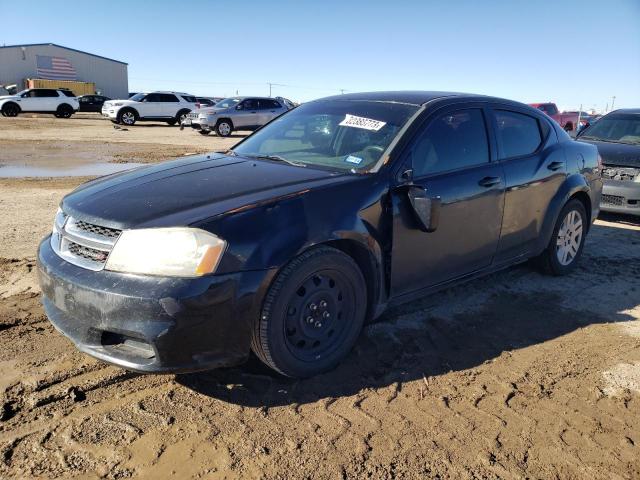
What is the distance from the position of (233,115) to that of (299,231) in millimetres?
21486

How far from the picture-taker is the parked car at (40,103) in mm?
31609

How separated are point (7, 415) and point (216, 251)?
54.1 inches

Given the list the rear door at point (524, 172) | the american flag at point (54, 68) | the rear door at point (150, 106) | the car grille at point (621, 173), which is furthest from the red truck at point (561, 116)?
the american flag at point (54, 68)

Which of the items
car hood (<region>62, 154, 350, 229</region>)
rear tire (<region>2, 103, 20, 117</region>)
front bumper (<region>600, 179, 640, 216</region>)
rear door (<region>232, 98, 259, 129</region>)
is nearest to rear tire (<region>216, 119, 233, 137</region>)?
rear door (<region>232, 98, 259, 129</region>)

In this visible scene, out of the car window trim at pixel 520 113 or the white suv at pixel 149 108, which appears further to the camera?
the white suv at pixel 149 108

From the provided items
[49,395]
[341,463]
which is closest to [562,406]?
[341,463]

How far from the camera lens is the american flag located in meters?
55.0

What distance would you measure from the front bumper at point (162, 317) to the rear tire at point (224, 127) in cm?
2117

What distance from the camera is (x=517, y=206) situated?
4398mm

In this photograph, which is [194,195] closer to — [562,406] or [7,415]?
[7,415]

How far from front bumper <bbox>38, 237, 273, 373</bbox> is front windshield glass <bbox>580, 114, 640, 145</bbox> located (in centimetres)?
789

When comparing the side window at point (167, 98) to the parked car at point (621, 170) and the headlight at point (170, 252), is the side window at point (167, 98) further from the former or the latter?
the headlight at point (170, 252)

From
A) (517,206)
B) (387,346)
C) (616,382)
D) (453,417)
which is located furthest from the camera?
(517,206)

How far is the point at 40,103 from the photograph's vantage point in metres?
32.4
